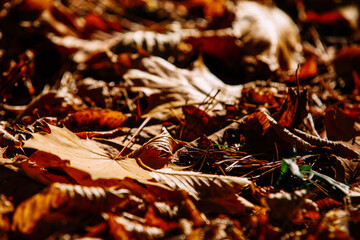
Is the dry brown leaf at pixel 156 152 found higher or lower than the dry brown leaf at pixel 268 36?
lower

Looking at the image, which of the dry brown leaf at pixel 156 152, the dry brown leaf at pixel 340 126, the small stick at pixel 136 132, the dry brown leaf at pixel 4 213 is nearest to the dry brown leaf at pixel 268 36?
the dry brown leaf at pixel 340 126

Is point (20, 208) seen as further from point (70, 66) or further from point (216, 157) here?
point (70, 66)

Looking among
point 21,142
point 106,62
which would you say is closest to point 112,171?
point 21,142

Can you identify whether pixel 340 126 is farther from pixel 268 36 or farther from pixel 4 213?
pixel 4 213

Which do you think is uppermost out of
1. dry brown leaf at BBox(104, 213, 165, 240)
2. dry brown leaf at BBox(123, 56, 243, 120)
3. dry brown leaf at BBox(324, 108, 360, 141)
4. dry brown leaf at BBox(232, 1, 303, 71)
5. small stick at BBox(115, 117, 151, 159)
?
dry brown leaf at BBox(232, 1, 303, 71)

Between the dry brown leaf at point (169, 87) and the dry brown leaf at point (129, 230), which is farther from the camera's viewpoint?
the dry brown leaf at point (169, 87)

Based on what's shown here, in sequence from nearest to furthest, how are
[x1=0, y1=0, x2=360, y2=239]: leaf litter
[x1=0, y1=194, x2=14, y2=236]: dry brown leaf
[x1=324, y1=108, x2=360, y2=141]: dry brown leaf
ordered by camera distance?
1. [x1=0, y1=194, x2=14, y2=236]: dry brown leaf
2. [x1=0, y1=0, x2=360, y2=239]: leaf litter
3. [x1=324, y1=108, x2=360, y2=141]: dry brown leaf

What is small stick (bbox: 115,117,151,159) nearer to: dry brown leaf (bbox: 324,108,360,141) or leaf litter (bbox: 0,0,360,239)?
leaf litter (bbox: 0,0,360,239)

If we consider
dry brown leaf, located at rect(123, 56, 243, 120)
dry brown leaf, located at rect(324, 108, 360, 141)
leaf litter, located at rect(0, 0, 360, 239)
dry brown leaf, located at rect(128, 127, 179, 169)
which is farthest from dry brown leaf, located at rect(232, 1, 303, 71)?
dry brown leaf, located at rect(128, 127, 179, 169)

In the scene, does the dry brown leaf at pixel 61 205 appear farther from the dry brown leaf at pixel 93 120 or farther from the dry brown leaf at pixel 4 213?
the dry brown leaf at pixel 93 120
